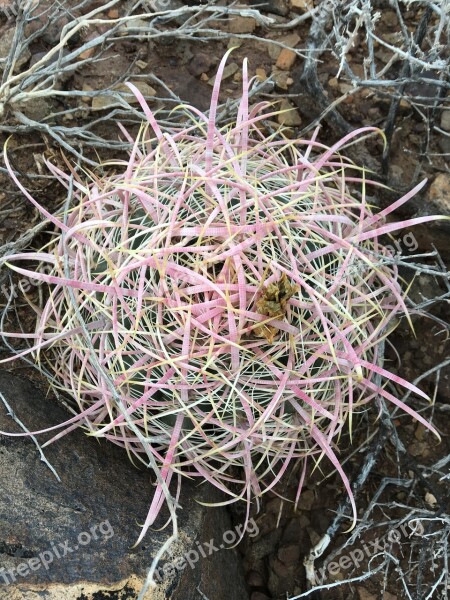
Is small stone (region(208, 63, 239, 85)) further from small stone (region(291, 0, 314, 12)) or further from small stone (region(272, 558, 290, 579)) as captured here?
small stone (region(272, 558, 290, 579))

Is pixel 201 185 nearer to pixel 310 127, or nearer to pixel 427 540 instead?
pixel 310 127

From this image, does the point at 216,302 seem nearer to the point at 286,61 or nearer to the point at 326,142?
the point at 326,142

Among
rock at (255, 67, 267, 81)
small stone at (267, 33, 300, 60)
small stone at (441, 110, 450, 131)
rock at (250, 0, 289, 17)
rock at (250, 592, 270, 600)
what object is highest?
rock at (250, 0, 289, 17)

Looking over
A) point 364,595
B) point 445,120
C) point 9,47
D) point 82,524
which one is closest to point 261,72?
point 445,120

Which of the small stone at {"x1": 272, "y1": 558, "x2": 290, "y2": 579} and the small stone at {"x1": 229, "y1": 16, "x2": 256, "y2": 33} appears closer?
the small stone at {"x1": 272, "y1": 558, "x2": 290, "y2": 579}

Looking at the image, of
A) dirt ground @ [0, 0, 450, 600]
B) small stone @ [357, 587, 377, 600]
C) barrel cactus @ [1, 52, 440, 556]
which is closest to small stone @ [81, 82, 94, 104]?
dirt ground @ [0, 0, 450, 600]

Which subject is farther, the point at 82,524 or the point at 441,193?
the point at 441,193

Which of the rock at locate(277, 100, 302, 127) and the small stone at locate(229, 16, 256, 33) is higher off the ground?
the small stone at locate(229, 16, 256, 33)

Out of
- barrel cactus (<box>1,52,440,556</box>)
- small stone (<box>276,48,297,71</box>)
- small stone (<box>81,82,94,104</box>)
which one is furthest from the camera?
small stone (<box>276,48,297,71</box>)
